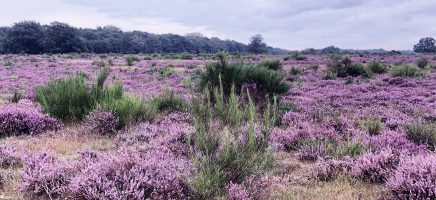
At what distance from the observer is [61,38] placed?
82.9 m

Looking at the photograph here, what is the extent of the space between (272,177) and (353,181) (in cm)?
101

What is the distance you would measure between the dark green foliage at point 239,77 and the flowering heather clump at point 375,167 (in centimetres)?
680

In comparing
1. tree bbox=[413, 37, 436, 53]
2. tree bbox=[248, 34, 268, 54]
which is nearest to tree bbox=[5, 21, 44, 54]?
tree bbox=[248, 34, 268, 54]

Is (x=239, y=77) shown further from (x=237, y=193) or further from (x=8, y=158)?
(x=237, y=193)

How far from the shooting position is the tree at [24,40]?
8069cm

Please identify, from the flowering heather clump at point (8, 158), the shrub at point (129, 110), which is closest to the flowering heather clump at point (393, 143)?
the shrub at point (129, 110)

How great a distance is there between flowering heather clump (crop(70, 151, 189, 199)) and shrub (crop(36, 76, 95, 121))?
488 centimetres

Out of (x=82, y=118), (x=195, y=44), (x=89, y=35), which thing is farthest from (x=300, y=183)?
(x=195, y=44)

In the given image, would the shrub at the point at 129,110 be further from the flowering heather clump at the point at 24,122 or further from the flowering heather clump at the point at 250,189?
the flowering heather clump at the point at 250,189

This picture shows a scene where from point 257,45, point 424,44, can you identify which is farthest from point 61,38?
point 424,44

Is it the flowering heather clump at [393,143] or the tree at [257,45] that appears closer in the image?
the flowering heather clump at [393,143]

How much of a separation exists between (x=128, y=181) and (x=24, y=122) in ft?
16.3

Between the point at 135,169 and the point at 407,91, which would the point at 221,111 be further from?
the point at 407,91

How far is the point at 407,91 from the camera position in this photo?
54.5 ft
